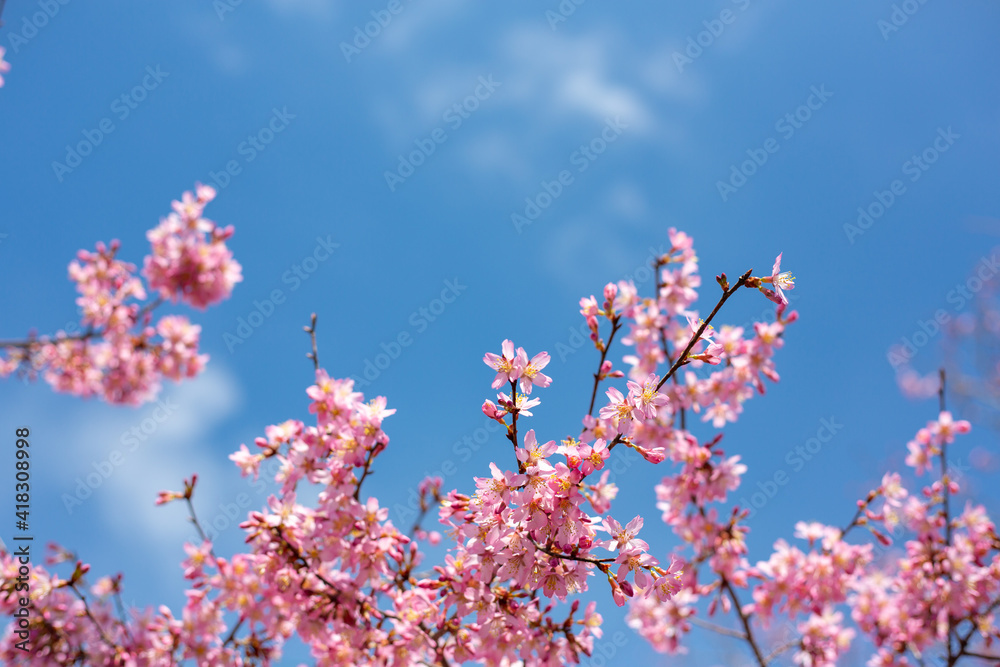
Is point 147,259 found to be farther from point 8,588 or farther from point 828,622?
point 828,622

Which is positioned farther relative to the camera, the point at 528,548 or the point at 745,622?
the point at 745,622

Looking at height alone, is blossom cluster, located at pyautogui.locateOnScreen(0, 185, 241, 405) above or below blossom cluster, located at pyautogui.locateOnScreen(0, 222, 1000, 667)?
above

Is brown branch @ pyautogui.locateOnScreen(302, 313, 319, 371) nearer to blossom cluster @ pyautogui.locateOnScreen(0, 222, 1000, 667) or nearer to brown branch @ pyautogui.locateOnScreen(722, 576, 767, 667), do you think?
blossom cluster @ pyautogui.locateOnScreen(0, 222, 1000, 667)

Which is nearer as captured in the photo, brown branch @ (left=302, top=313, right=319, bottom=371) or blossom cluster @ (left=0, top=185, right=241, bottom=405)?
brown branch @ (left=302, top=313, right=319, bottom=371)

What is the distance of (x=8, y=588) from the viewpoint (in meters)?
3.76

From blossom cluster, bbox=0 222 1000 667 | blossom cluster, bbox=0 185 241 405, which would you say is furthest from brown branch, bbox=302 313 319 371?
blossom cluster, bbox=0 185 241 405

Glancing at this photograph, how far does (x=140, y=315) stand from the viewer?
505cm

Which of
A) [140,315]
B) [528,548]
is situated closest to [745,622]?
[528,548]

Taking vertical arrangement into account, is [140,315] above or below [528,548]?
above

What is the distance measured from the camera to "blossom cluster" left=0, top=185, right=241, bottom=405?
465cm

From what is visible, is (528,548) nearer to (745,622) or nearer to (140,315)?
(745,622)

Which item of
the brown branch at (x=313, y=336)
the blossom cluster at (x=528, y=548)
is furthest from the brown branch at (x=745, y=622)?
the brown branch at (x=313, y=336)

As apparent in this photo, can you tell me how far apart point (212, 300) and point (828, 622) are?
6501 millimetres

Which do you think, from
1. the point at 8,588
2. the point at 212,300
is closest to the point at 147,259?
the point at 212,300
